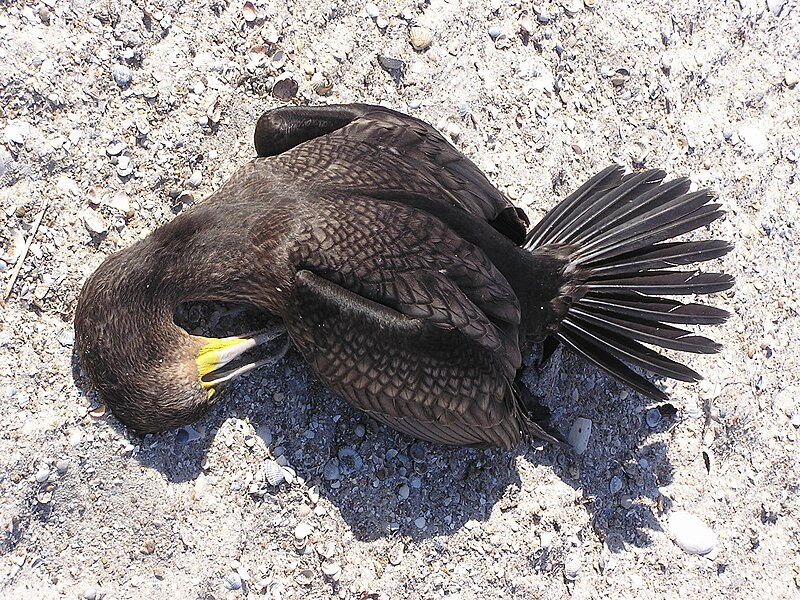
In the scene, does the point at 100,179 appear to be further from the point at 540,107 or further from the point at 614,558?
the point at 614,558

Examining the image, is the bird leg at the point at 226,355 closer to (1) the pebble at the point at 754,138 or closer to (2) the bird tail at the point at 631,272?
(2) the bird tail at the point at 631,272

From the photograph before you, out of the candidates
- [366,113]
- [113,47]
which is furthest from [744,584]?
[113,47]

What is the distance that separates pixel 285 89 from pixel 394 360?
7.27 ft

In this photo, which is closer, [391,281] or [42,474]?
[391,281]

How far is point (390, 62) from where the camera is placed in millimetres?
5727

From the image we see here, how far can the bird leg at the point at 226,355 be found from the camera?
4.81 meters

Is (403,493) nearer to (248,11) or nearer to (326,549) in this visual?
(326,549)

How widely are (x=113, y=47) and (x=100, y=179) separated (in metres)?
0.86

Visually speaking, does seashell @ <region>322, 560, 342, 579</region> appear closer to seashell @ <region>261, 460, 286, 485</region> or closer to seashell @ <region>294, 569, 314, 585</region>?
seashell @ <region>294, 569, 314, 585</region>

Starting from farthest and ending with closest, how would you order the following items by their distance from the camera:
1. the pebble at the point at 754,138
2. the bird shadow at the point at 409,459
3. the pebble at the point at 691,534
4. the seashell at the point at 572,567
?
the pebble at the point at 754,138
the pebble at the point at 691,534
the seashell at the point at 572,567
the bird shadow at the point at 409,459

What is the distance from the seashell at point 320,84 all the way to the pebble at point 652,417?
3.30 metres

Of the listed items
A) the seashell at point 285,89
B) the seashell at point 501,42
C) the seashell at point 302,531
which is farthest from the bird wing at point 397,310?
the seashell at point 501,42

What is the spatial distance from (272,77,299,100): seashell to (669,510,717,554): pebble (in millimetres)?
4088

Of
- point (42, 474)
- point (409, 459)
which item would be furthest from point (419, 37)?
point (42, 474)
